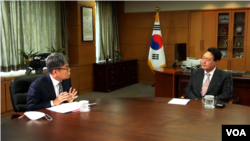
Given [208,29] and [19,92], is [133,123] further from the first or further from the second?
[208,29]

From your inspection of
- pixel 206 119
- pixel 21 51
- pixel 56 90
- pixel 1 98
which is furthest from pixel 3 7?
pixel 206 119

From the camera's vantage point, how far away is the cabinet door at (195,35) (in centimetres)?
800

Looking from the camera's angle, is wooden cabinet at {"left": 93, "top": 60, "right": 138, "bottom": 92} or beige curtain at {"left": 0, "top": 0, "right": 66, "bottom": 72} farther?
wooden cabinet at {"left": 93, "top": 60, "right": 138, "bottom": 92}

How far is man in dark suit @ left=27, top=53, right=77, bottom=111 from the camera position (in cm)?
278

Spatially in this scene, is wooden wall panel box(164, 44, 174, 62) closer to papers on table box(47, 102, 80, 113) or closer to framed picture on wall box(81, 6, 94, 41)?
framed picture on wall box(81, 6, 94, 41)

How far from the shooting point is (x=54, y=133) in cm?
205

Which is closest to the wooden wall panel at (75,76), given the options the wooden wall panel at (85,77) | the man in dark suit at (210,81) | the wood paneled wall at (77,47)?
the wood paneled wall at (77,47)

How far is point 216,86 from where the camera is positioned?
3.47m

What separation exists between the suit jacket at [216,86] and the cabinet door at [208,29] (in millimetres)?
4580

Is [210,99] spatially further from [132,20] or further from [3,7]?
[132,20]

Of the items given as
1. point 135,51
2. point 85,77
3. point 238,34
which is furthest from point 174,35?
point 85,77

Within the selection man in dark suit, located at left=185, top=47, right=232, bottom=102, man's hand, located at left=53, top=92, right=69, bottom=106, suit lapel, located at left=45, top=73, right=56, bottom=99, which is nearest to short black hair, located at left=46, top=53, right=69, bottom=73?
suit lapel, located at left=45, top=73, right=56, bottom=99

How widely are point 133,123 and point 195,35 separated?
6332 mm

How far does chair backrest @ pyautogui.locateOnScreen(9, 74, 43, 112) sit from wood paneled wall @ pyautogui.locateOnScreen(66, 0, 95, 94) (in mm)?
3843
